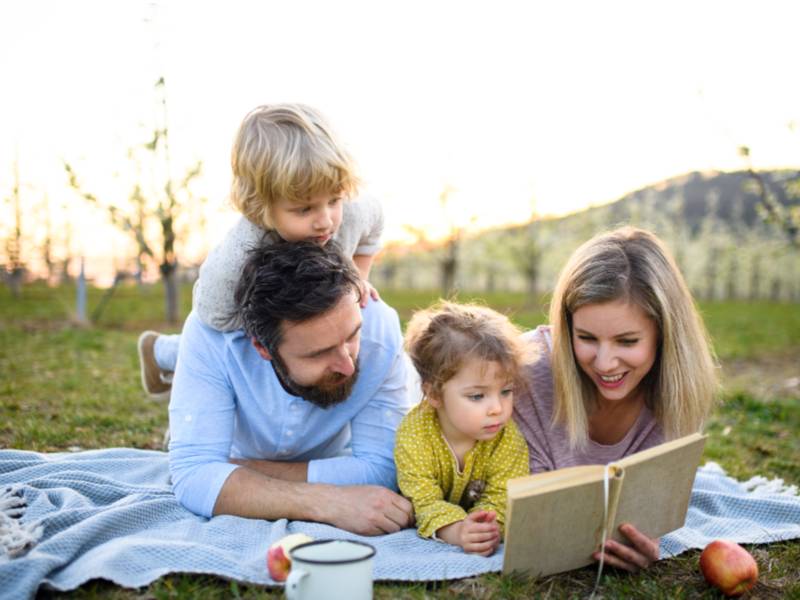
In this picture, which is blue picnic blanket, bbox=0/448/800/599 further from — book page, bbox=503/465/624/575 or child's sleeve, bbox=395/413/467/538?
book page, bbox=503/465/624/575

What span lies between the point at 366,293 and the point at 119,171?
13.6m

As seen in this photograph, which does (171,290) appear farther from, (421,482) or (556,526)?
(556,526)

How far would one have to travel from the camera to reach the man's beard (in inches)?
123

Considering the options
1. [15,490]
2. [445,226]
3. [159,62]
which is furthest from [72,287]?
[15,490]

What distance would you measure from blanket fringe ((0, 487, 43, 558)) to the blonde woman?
209cm

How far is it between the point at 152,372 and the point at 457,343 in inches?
99.2

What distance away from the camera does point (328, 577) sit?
6.82 feet

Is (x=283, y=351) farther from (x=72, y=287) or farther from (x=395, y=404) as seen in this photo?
(x=72, y=287)

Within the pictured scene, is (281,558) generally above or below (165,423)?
above

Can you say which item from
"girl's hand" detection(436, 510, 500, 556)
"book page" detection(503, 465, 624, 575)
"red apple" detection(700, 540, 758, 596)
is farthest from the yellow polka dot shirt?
"red apple" detection(700, 540, 758, 596)

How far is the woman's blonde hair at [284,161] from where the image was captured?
3232 millimetres

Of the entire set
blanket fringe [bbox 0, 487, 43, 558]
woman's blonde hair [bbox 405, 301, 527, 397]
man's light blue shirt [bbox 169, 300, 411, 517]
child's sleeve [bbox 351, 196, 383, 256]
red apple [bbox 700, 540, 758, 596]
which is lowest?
red apple [bbox 700, 540, 758, 596]

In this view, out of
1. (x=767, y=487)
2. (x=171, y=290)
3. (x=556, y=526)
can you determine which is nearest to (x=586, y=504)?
(x=556, y=526)

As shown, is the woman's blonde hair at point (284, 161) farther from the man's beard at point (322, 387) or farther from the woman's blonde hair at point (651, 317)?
the woman's blonde hair at point (651, 317)
